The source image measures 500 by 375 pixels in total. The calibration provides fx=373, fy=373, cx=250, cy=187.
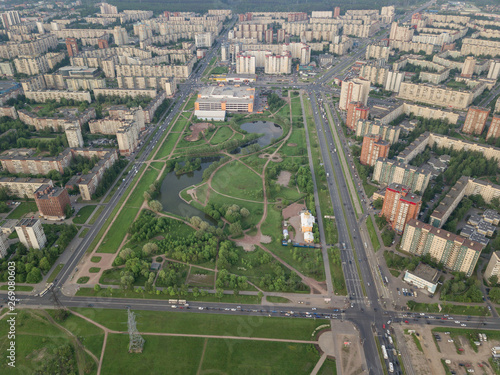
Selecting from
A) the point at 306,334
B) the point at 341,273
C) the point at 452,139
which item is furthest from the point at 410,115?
the point at 306,334

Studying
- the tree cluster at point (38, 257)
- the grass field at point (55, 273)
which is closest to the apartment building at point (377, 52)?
the tree cluster at point (38, 257)

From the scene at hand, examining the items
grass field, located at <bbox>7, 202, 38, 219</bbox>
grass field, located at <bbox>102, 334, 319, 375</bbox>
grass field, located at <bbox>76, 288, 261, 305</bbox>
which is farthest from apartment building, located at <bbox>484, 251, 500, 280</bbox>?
grass field, located at <bbox>7, 202, 38, 219</bbox>

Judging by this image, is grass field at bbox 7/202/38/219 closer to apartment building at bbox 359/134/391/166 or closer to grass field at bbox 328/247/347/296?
grass field at bbox 328/247/347/296

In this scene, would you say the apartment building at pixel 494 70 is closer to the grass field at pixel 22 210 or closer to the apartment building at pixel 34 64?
the grass field at pixel 22 210

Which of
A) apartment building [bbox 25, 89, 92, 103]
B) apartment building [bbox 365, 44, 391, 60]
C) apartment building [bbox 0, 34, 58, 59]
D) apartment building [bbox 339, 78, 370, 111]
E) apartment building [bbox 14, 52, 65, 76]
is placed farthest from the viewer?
apartment building [bbox 365, 44, 391, 60]

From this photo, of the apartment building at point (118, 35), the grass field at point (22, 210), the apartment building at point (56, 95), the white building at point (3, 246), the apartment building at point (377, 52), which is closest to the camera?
the white building at point (3, 246)

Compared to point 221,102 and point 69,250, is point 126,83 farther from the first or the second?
point 69,250
